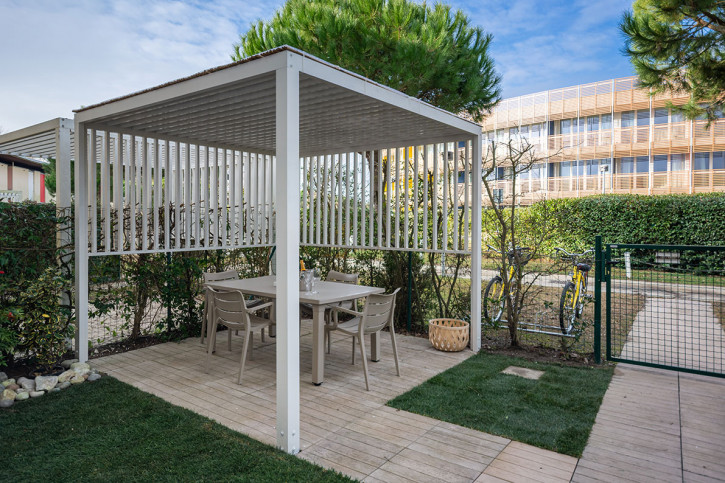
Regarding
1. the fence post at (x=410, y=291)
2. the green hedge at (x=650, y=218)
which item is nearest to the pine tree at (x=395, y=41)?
the fence post at (x=410, y=291)

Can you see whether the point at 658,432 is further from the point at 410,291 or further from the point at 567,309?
the point at 410,291

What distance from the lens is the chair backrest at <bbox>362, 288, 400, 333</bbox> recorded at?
4.14 metres

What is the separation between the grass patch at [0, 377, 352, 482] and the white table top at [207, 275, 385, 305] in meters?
1.34

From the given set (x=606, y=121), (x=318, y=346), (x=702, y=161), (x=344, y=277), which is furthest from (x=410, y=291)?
(x=606, y=121)

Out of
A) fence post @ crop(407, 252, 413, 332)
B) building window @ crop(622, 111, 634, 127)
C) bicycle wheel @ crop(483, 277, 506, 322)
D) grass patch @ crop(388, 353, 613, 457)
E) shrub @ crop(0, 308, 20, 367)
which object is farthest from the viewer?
building window @ crop(622, 111, 634, 127)

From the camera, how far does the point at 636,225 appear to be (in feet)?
43.7

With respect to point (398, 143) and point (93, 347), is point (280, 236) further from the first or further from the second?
point (93, 347)

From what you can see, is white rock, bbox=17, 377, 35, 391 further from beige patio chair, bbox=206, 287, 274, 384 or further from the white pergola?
beige patio chair, bbox=206, 287, 274, 384

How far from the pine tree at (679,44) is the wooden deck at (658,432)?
4.38m

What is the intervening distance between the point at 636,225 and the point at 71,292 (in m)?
13.9

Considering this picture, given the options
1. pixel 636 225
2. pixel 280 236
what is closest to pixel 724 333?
pixel 280 236

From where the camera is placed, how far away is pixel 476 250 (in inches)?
214

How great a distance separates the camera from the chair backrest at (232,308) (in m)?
4.19

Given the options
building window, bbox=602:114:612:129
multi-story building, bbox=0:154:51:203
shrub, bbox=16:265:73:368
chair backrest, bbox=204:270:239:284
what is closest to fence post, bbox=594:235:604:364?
chair backrest, bbox=204:270:239:284
